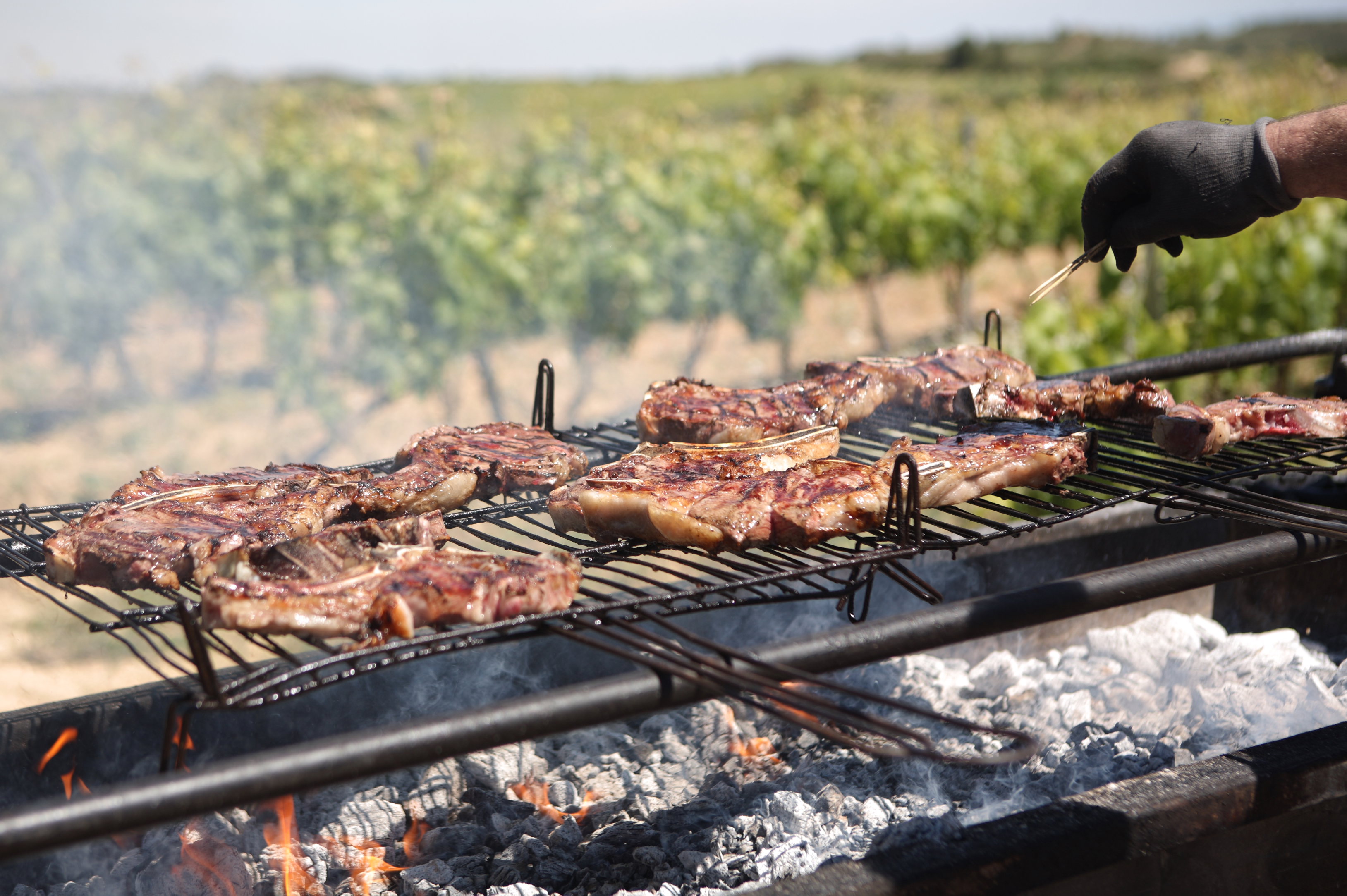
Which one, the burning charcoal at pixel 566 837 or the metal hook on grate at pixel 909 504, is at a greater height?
the metal hook on grate at pixel 909 504

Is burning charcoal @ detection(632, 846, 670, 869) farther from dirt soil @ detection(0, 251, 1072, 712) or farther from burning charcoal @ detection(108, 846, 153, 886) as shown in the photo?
dirt soil @ detection(0, 251, 1072, 712)

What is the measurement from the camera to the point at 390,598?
6.90 feet

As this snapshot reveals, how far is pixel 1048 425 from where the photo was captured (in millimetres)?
3248

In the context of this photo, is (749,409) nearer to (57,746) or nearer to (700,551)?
(700,551)

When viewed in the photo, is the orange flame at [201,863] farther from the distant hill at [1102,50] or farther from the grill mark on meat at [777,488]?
the distant hill at [1102,50]

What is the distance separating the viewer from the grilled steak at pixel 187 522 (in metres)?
2.46

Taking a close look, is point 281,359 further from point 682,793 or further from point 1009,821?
point 1009,821

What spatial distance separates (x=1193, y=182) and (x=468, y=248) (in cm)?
635

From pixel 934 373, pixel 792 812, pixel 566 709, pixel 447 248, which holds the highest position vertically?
pixel 447 248

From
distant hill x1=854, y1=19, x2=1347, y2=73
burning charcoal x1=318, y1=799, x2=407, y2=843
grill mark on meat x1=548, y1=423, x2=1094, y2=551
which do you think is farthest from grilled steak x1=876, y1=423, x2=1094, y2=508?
distant hill x1=854, y1=19, x2=1347, y2=73

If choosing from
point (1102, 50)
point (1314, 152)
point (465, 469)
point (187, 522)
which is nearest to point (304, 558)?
point (187, 522)

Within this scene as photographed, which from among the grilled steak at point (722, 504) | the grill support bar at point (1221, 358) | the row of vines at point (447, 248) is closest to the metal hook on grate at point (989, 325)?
the grill support bar at point (1221, 358)

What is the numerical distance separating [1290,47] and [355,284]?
64613 mm

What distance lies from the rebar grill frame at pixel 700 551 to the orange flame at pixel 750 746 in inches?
21.9
